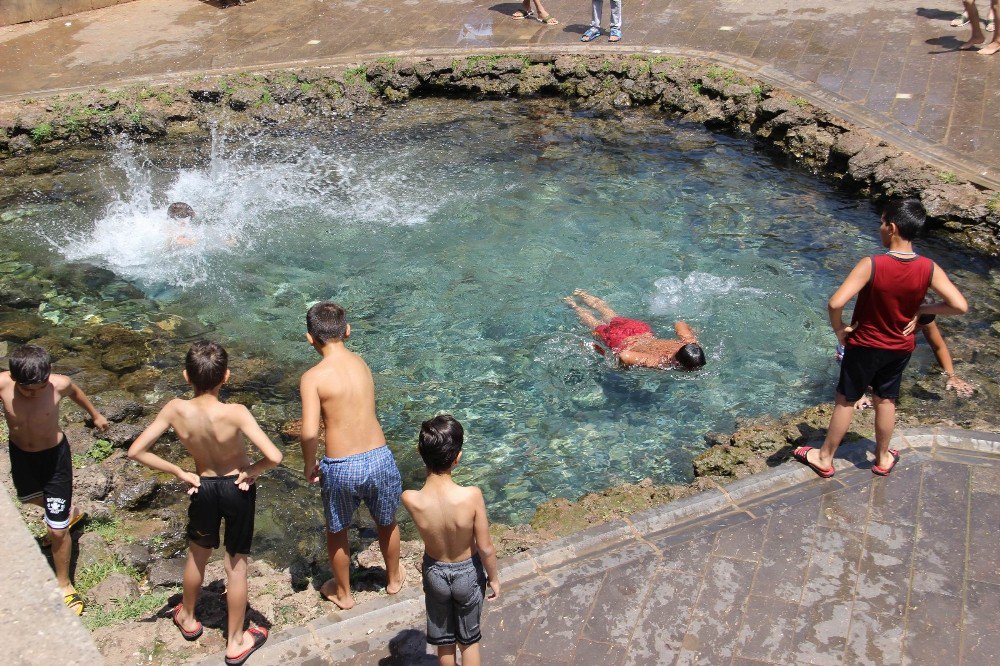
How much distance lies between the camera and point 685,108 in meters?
11.7

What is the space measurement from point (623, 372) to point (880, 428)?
8.45 ft

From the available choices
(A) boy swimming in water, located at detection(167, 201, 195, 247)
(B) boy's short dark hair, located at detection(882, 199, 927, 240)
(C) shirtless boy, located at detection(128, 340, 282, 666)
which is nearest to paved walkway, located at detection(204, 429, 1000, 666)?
(C) shirtless boy, located at detection(128, 340, 282, 666)

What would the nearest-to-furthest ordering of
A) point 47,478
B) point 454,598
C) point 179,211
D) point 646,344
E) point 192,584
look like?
1. point 454,598
2. point 192,584
3. point 47,478
4. point 646,344
5. point 179,211

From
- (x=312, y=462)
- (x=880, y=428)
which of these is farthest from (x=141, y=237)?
(x=880, y=428)

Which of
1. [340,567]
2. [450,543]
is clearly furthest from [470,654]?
[340,567]

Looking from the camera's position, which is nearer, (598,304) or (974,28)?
(598,304)

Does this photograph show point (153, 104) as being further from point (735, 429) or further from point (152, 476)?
point (735, 429)

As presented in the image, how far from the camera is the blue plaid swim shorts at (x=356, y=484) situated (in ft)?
14.4

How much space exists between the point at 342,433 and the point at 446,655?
120 centimetres

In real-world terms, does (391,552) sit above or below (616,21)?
below

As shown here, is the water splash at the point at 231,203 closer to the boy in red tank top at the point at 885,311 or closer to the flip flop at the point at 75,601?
the flip flop at the point at 75,601

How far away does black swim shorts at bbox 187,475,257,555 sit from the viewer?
13.6ft

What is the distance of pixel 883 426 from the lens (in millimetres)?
5109

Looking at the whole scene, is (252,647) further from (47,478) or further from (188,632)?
(47,478)
